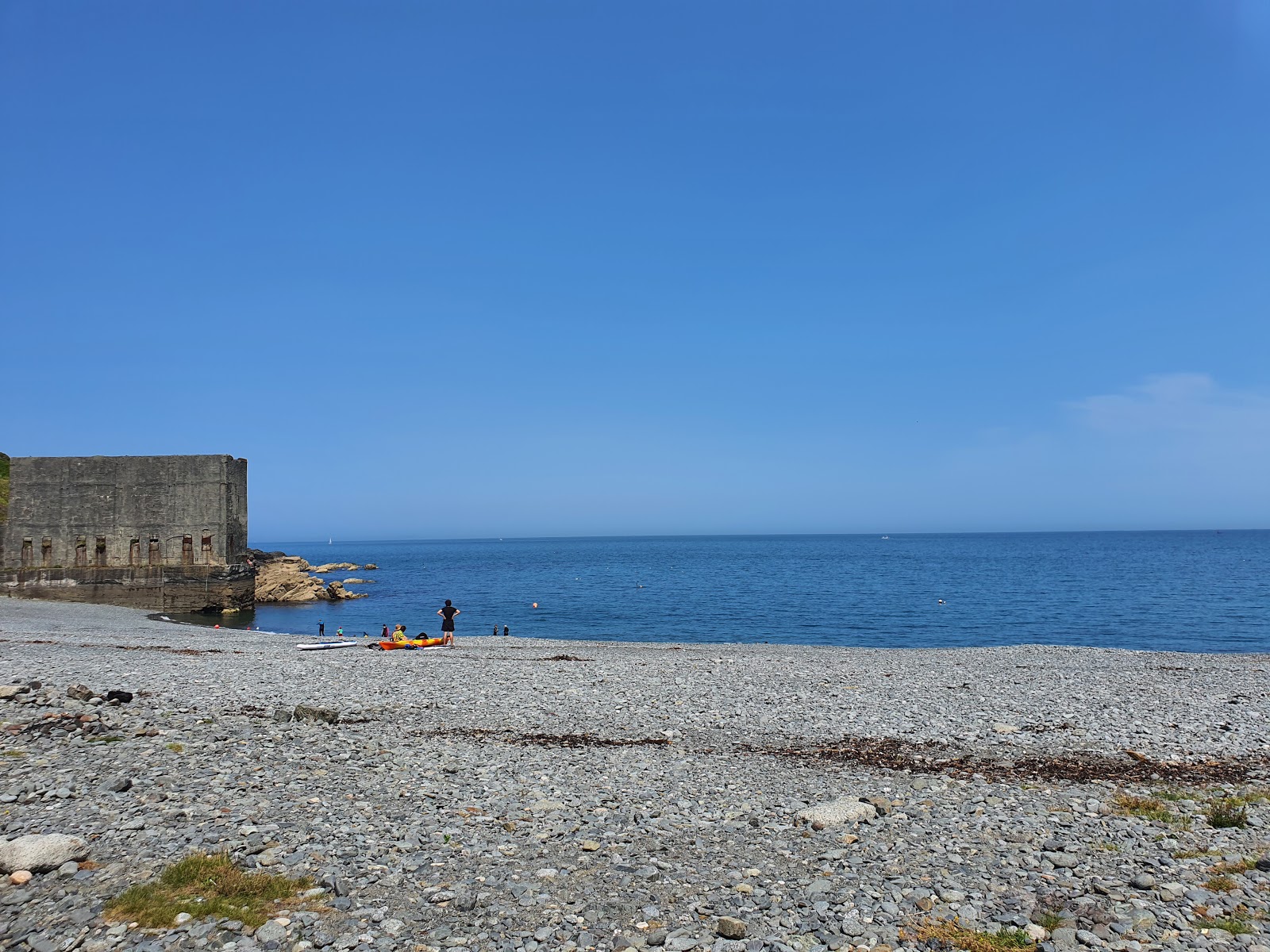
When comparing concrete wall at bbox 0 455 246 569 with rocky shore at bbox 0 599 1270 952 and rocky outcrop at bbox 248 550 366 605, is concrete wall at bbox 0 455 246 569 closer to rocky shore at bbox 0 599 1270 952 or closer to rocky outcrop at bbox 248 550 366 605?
rocky outcrop at bbox 248 550 366 605

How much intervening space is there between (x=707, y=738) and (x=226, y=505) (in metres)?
43.0

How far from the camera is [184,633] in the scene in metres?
34.3

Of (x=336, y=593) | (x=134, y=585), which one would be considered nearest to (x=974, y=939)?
(x=134, y=585)

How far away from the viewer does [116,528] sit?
47.7 meters

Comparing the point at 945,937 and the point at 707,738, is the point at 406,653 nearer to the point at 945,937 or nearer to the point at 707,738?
the point at 707,738

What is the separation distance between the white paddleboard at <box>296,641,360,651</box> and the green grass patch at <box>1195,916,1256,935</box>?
2732 cm

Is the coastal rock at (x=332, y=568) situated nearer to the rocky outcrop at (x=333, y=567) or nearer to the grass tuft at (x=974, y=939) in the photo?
the rocky outcrop at (x=333, y=567)

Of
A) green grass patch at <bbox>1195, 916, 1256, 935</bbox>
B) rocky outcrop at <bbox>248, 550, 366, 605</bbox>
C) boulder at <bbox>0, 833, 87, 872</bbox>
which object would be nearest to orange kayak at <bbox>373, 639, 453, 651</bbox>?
boulder at <bbox>0, 833, 87, 872</bbox>

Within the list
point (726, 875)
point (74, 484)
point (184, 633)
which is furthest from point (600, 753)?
point (74, 484)

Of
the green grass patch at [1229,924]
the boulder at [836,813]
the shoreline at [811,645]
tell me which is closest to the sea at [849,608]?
the shoreline at [811,645]

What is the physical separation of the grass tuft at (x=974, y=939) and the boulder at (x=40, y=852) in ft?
27.1

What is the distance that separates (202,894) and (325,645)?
2469 centimetres

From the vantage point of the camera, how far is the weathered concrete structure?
47125 millimetres

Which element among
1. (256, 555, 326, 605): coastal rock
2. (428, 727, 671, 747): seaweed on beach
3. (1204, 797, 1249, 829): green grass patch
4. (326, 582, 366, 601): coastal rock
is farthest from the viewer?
(326, 582, 366, 601): coastal rock
